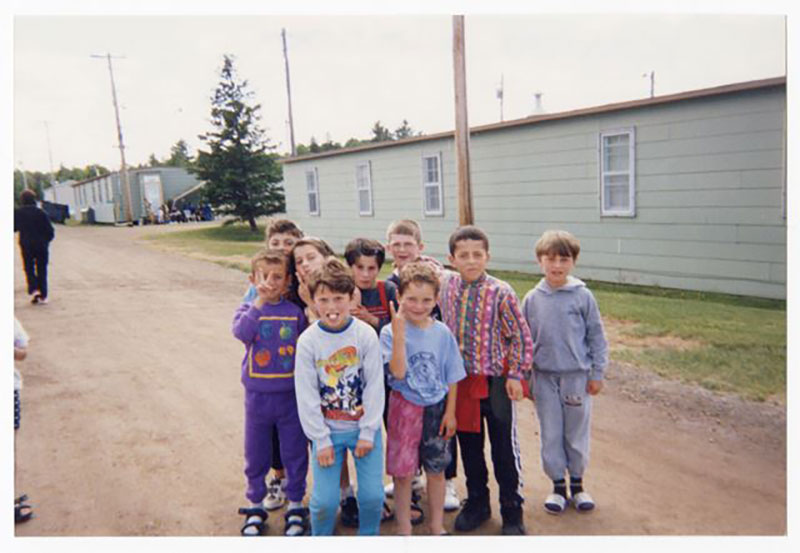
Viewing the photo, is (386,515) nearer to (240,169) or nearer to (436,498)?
(436,498)

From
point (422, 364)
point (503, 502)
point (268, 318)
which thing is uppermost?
point (268, 318)

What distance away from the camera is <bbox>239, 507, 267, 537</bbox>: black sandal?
2.96m

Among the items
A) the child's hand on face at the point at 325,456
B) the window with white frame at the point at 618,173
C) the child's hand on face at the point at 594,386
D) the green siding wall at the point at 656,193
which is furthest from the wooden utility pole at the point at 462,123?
the child's hand on face at the point at 325,456

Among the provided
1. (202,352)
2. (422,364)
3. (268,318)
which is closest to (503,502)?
(422,364)

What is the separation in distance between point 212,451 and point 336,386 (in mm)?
1457

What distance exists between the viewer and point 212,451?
12.3ft

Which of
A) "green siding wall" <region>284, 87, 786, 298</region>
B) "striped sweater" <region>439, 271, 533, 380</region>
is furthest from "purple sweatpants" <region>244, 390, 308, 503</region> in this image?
"green siding wall" <region>284, 87, 786, 298</region>

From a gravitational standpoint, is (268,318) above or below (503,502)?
above

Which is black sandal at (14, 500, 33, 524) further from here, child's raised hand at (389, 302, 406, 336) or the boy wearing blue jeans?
child's raised hand at (389, 302, 406, 336)

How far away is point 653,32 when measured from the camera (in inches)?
148

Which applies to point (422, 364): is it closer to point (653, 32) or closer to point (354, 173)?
point (653, 32)

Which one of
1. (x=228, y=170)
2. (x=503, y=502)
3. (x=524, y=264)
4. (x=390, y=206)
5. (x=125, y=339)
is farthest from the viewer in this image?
(x=228, y=170)

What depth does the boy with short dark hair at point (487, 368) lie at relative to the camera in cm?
287

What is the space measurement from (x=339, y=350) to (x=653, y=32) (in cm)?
267
